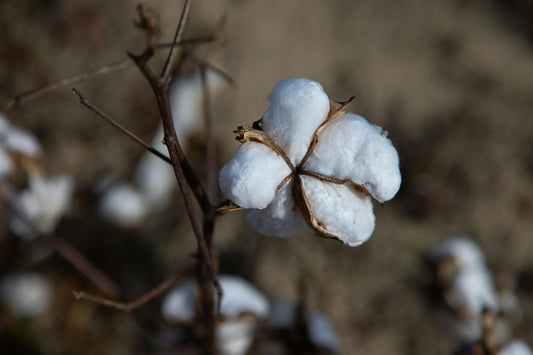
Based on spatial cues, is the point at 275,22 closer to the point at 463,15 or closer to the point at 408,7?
the point at 408,7

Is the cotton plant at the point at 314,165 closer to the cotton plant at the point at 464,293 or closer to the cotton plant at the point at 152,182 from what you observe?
the cotton plant at the point at 464,293

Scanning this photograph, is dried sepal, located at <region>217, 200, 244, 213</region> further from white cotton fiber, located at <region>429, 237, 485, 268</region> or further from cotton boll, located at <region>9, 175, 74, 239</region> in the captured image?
white cotton fiber, located at <region>429, 237, 485, 268</region>

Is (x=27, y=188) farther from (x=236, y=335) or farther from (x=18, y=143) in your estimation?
(x=236, y=335)

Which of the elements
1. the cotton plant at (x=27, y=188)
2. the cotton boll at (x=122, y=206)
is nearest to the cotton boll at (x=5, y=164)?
the cotton plant at (x=27, y=188)

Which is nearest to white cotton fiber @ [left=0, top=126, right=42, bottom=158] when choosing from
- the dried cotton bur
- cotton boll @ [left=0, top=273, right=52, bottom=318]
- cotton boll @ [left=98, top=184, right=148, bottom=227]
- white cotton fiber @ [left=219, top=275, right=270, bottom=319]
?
cotton boll @ [left=98, top=184, right=148, bottom=227]

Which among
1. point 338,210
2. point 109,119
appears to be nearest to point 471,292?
point 338,210
